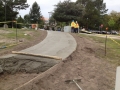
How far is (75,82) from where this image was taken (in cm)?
625

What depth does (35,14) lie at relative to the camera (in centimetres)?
6400

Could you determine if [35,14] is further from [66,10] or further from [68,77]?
[68,77]

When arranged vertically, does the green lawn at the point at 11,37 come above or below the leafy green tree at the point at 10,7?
below

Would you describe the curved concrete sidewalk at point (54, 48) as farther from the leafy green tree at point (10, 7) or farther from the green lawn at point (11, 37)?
the leafy green tree at point (10, 7)

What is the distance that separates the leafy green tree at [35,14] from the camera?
63069 millimetres

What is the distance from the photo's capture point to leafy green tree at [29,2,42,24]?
63.1 meters

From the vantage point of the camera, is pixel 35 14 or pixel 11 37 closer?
pixel 11 37

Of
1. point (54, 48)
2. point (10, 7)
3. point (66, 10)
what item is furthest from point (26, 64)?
point (10, 7)

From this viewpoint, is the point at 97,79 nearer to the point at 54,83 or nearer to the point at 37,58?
the point at 54,83

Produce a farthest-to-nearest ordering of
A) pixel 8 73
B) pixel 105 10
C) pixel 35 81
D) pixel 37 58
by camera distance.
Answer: pixel 105 10 → pixel 37 58 → pixel 8 73 → pixel 35 81

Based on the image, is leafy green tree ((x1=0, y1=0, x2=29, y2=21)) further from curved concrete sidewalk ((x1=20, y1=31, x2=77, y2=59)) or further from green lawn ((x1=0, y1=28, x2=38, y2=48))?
curved concrete sidewalk ((x1=20, y1=31, x2=77, y2=59))

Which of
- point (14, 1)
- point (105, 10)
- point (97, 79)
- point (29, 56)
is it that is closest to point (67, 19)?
point (14, 1)

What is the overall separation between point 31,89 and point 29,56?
12.9 feet

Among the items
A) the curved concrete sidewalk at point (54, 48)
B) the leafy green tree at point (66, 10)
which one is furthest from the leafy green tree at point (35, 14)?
the curved concrete sidewalk at point (54, 48)
